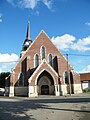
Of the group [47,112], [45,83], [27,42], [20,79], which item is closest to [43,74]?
[45,83]

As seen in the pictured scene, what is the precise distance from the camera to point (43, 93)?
42.2 m

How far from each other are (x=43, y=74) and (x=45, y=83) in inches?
80.9

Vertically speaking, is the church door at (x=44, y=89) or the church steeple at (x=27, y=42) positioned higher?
the church steeple at (x=27, y=42)

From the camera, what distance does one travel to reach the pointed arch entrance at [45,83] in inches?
1628

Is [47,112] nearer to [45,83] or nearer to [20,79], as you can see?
[45,83]

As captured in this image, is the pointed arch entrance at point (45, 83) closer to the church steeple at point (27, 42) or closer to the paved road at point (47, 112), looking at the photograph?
the church steeple at point (27, 42)

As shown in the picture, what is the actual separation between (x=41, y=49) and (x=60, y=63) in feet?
18.2

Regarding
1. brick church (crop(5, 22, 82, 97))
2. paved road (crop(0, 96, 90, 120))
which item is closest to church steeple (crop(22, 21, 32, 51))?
brick church (crop(5, 22, 82, 97))

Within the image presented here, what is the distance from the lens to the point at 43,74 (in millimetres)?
42469

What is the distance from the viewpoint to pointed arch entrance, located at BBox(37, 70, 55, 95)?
41344mm

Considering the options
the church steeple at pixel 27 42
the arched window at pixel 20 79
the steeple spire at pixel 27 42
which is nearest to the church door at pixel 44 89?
the arched window at pixel 20 79

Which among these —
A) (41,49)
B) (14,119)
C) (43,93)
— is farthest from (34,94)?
(14,119)

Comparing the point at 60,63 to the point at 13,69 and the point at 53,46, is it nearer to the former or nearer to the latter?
the point at 53,46

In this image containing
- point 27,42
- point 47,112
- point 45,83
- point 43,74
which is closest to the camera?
point 47,112
